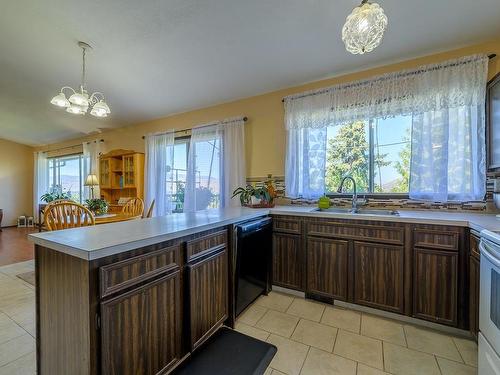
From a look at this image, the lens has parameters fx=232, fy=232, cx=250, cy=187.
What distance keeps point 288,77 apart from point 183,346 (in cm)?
282

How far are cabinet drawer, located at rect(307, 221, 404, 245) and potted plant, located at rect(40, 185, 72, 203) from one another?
628 centimetres

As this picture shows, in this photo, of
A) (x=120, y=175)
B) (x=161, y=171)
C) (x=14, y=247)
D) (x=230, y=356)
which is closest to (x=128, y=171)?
(x=120, y=175)

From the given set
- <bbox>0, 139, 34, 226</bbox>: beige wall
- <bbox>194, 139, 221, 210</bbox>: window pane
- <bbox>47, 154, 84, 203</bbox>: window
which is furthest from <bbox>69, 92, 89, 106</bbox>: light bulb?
<bbox>0, 139, 34, 226</bbox>: beige wall

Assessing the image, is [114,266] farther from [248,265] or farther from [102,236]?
[248,265]

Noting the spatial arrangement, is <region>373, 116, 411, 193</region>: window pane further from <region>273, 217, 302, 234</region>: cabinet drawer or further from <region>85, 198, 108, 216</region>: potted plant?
<region>85, 198, 108, 216</region>: potted plant

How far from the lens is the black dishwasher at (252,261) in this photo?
6.15ft

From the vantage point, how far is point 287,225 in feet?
7.78

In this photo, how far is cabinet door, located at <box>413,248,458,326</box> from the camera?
1.72 meters

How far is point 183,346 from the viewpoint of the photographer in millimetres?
1380

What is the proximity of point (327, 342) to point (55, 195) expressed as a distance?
719 cm

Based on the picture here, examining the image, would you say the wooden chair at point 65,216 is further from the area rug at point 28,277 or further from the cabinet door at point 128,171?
the cabinet door at point 128,171

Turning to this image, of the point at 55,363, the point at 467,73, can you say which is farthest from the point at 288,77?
the point at 55,363

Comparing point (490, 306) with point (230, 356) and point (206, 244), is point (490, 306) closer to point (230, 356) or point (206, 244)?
point (230, 356)

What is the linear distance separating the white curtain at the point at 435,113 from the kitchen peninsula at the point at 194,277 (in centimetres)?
49
